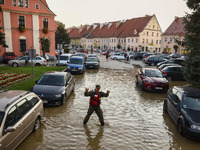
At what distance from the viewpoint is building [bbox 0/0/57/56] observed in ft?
101

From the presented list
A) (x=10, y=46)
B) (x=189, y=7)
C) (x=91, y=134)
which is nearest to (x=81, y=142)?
(x=91, y=134)

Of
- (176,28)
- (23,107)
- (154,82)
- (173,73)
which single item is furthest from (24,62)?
(176,28)

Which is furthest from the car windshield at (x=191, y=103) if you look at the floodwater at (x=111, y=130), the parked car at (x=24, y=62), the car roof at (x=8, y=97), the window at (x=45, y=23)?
the window at (x=45, y=23)

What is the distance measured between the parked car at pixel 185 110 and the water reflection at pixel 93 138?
3.13 metres

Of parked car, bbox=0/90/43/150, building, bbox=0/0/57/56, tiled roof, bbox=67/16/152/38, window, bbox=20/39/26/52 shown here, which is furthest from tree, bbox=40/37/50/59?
tiled roof, bbox=67/16/152/38

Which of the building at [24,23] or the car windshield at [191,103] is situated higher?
the building at [24,23]

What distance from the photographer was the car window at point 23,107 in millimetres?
6107

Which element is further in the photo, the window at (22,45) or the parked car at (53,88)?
the window at (22,45)

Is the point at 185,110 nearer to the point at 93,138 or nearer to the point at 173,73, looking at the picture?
the point at 93,138

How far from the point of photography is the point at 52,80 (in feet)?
35.9

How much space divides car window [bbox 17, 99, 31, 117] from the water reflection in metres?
2.40

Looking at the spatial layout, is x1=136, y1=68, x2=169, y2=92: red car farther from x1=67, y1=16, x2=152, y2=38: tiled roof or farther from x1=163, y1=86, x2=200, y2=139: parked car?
x1=67, y1=16, x2=152, y2=38: tiled roof

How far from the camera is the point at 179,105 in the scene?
7758 mm

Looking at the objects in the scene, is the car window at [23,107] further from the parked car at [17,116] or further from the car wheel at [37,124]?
the car wheel at [37,124]
